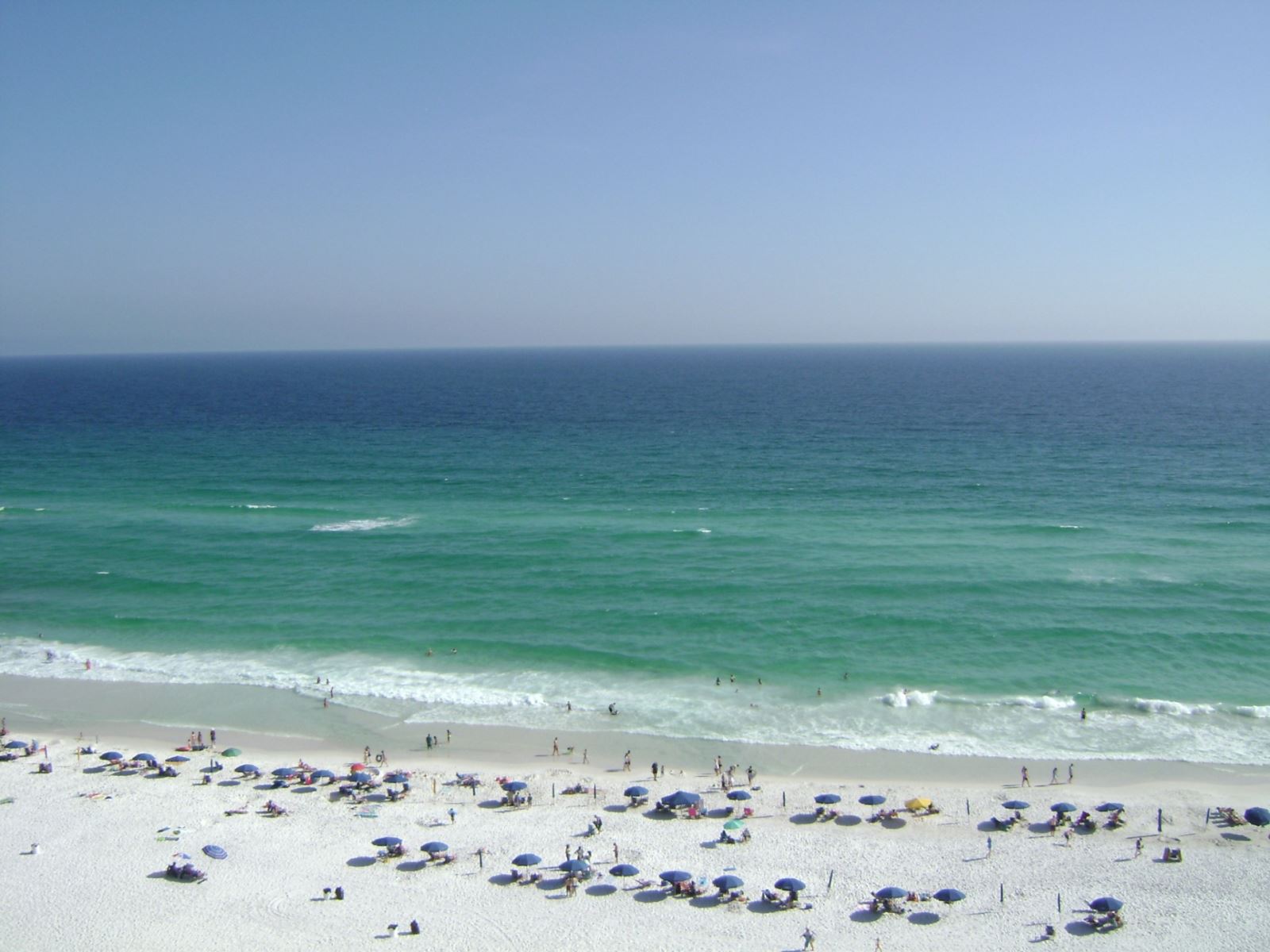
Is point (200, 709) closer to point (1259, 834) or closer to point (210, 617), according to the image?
point (210, 617)

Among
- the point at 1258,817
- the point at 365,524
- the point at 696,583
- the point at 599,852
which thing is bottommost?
the point at 599,852

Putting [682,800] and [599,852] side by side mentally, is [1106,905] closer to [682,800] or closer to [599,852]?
[682,800]

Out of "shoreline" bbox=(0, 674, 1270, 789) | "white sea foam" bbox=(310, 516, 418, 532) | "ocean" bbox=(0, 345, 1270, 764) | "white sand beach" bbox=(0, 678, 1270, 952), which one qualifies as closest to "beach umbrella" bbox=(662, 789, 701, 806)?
"white sand beach" bbox=(0, 678, 1270, 952)

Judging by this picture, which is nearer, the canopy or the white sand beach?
the white sand beach

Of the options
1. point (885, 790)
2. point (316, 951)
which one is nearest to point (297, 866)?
point (316, 951)

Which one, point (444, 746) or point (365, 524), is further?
point (365, 524)

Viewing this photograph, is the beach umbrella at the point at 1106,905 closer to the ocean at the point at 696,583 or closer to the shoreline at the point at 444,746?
the shoreline at the point at 444,746

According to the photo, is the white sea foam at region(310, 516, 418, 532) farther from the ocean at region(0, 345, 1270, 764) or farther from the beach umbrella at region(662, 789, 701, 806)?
the beach umbrella at region(662, 789, 701, 806)

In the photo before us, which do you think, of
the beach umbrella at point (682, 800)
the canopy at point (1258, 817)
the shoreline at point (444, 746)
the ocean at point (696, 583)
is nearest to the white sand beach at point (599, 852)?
the shoreline at point (444, 746)

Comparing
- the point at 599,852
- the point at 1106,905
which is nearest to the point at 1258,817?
the point at 1106,905
